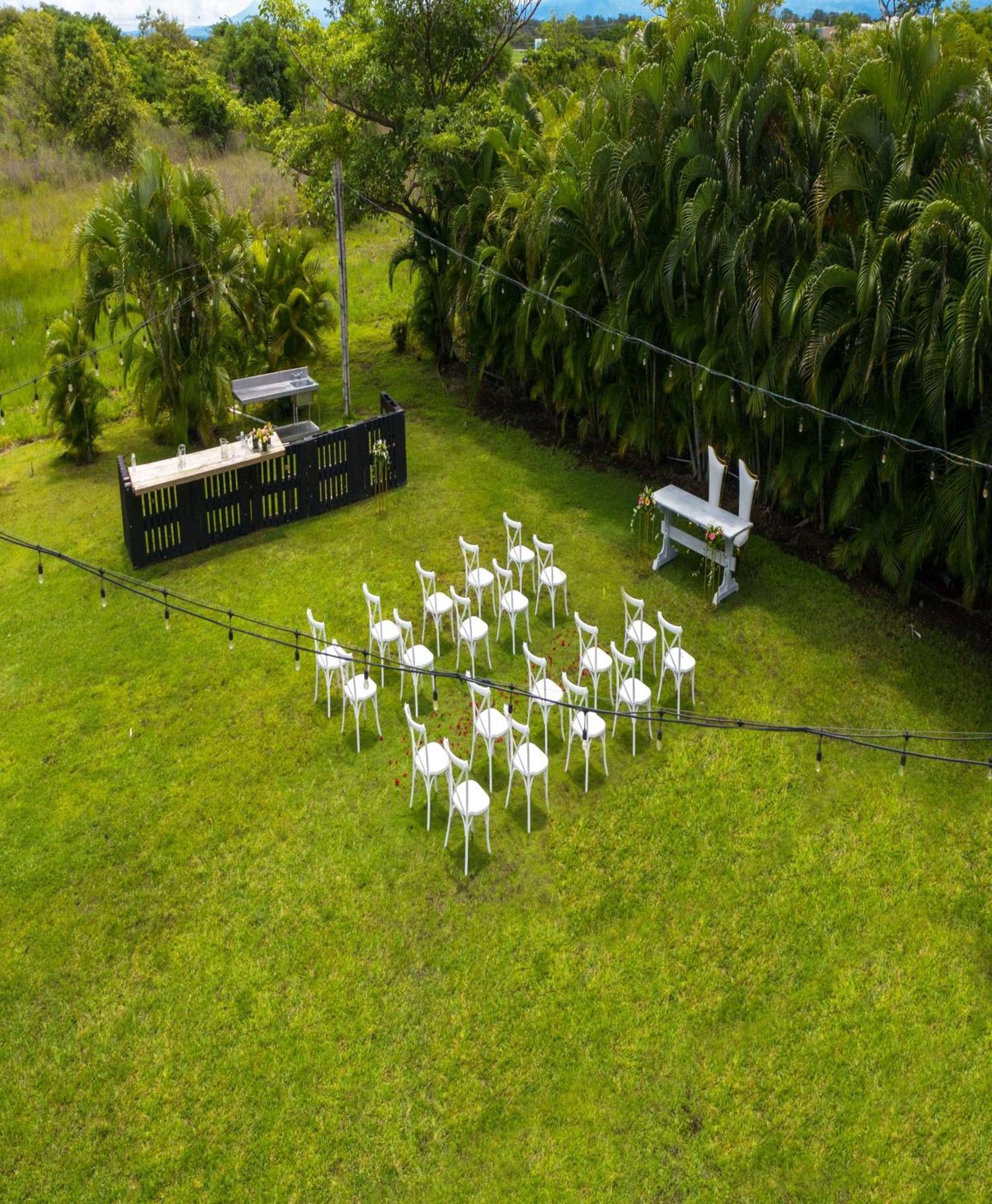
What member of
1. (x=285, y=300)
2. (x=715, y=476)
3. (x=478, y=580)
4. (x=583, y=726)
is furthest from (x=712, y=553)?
(x=285, y=300)

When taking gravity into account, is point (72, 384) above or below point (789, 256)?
below

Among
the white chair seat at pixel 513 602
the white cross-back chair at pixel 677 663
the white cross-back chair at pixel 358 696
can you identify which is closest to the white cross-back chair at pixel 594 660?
the white cross-back chair at pixel 677 663

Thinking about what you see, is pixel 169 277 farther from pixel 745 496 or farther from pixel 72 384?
pixel 745 496

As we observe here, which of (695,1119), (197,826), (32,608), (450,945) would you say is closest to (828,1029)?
(695,1119)

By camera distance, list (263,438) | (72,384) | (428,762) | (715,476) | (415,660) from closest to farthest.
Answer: (428,762), (415,660), (715,476), (263,438), (72,384)

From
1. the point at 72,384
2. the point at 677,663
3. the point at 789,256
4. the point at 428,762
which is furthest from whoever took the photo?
the point at 72,384
